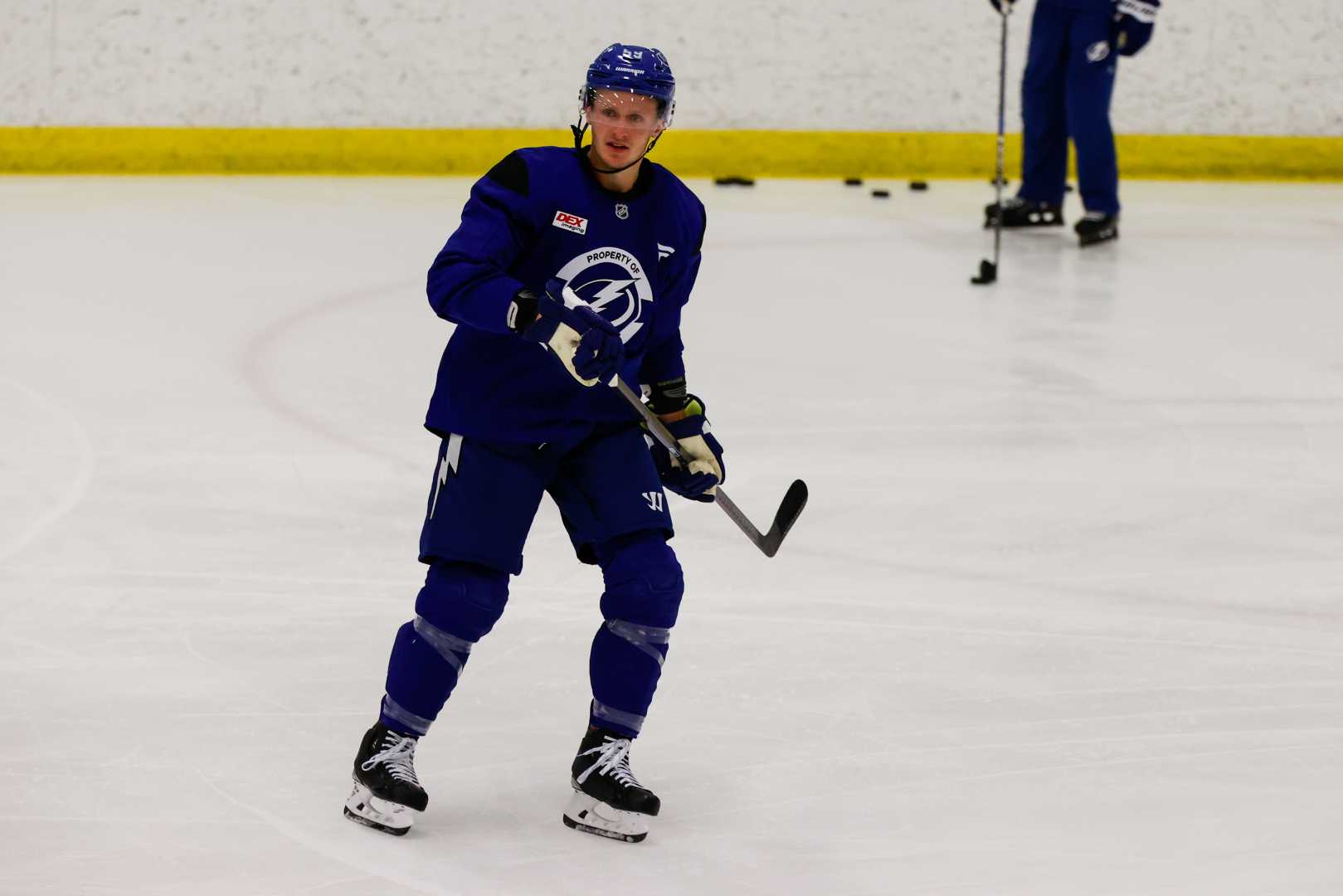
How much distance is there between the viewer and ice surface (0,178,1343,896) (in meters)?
2.07

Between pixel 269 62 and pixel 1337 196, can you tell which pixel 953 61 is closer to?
pixel 1337 196

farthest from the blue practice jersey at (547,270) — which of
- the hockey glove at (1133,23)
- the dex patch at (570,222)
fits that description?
the hockey glove at (1133,23)

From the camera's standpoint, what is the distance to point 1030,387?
4406 millimetres

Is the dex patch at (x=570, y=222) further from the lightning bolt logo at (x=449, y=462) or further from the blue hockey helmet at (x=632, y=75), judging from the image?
the lightning bolt logo at (x=449, y=462)

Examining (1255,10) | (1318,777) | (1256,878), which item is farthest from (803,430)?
(1255,10)

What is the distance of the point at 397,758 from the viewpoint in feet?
6.91

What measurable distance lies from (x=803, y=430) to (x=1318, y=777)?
72.1 inches

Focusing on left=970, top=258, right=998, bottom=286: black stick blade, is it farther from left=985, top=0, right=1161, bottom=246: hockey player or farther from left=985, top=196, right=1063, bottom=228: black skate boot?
left=985, top=196, right=1063, bottom=228: black skate boot

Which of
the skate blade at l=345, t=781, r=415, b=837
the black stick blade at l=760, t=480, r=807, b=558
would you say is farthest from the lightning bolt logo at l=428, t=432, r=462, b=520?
the black stick blade at l=760, t=480, r=807, b=558

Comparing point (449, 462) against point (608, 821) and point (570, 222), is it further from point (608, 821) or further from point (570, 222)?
point (608, 821)

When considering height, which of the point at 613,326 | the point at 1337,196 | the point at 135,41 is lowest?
the point at 1337,196

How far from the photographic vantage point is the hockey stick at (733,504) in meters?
2.14

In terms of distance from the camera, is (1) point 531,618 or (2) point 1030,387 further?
(2) point 1030,387

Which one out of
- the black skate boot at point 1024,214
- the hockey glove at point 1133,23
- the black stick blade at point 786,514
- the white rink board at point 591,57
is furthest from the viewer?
the white rink board at point 591,57
